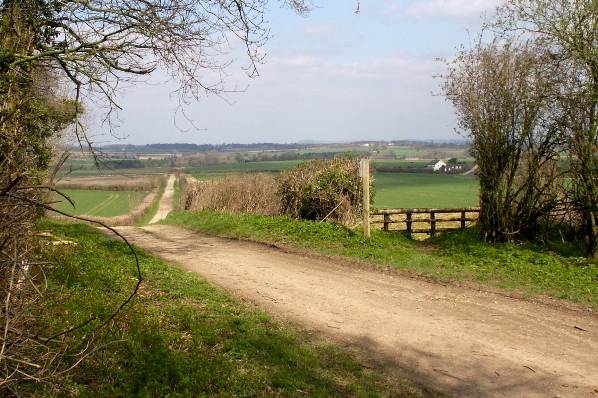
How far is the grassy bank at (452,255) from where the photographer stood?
1048cm

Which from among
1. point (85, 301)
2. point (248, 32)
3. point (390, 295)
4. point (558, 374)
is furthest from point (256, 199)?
point (558, 374)

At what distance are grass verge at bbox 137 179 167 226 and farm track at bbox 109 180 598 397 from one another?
2745 centimetres

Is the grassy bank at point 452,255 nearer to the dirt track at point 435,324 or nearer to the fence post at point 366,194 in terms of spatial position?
the fence post at point 366,194

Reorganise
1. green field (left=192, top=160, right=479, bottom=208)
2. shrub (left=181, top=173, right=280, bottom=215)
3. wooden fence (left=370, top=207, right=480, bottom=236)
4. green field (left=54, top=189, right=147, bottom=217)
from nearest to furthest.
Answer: wooden fence (left=370, top=207, right=480, bottom=236) < shrub (left=181, top=173, right=280, bottom=215) < green field (left=192, top=160, right=479, bottom=208) < green field (left=54, top=189, right=147, bottom=217)

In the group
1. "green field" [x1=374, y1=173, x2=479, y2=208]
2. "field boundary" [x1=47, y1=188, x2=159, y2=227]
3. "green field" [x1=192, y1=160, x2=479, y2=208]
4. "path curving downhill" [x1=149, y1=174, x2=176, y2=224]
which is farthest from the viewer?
"path curving downhill" [x1=149, y1=174, x2=176, y2=224]

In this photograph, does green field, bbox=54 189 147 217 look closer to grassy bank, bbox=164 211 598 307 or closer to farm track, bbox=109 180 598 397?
grassy bank, bbox=164 211 598 307

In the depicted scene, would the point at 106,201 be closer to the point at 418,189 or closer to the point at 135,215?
the point at 135,215

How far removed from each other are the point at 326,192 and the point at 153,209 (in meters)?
35.5

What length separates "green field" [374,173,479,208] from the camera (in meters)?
35.5

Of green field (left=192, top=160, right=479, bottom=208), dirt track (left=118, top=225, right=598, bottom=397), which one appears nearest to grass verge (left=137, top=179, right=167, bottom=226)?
green field (left=192, top=160, right=479, bottom=208)

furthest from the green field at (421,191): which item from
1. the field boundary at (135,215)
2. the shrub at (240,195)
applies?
the field boundary at (135,215)

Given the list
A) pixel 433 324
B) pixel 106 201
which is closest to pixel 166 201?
pixel 106 201

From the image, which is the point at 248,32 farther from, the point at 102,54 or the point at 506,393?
the point at 506,393

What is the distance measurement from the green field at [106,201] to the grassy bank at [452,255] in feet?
106
